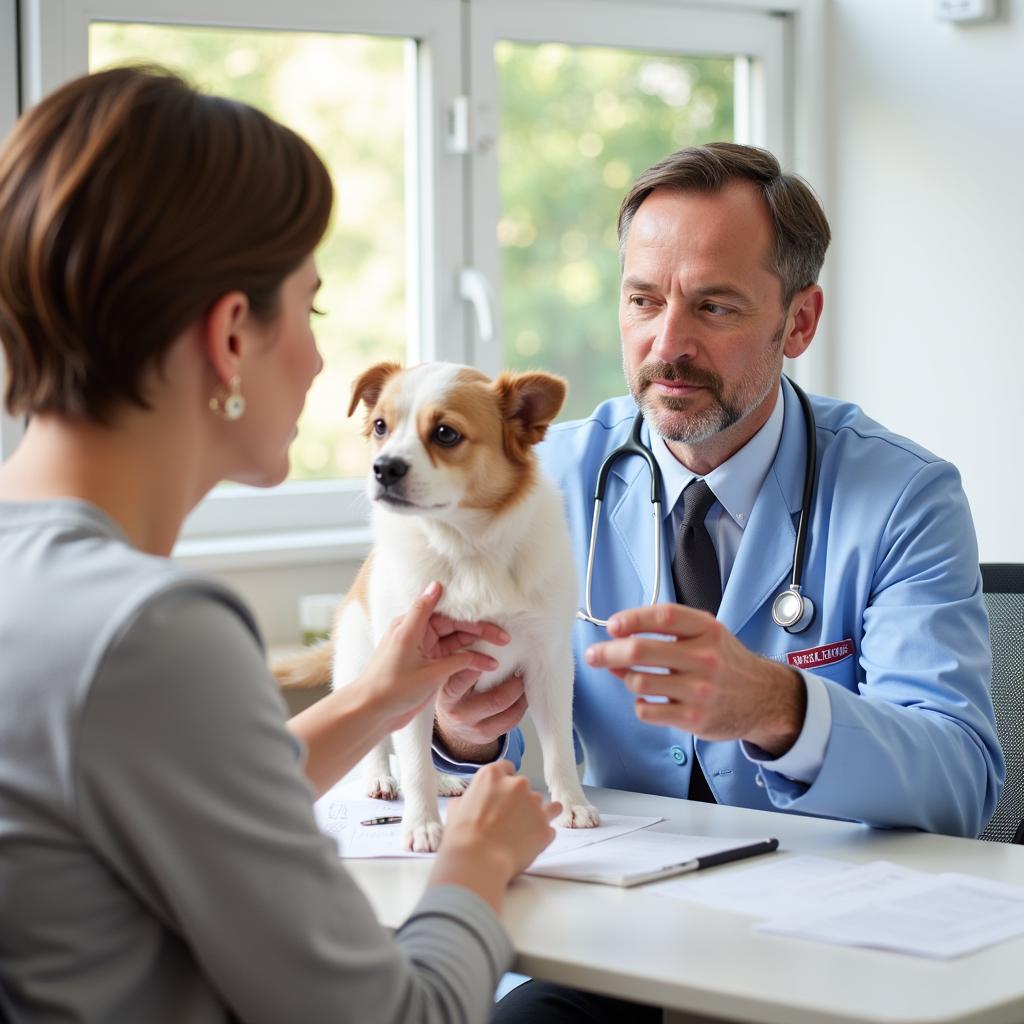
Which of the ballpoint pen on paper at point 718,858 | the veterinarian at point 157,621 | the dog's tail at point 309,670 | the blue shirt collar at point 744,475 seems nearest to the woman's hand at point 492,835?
the veterinarian at point 157,621

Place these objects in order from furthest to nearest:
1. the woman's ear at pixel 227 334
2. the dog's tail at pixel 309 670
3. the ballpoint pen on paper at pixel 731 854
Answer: the dog's tail at pixel 309 670, the ballpoint pen on paper at pixel 731 854, the woman's ear at pixel 227 334

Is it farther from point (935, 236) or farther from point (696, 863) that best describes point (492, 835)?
point (935, 236)

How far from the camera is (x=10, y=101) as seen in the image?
104 inches

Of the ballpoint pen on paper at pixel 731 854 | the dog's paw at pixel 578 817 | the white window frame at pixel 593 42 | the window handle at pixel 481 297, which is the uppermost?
the white window frame at pixel 593 42

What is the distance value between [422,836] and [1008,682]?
3.04ft

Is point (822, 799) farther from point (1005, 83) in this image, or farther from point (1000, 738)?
point (1005, 83)

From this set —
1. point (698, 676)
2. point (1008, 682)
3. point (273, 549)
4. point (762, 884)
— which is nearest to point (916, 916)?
point (762, 884)

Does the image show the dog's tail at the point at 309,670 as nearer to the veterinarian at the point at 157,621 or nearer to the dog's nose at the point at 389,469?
the dog's nose at the point at 389,469

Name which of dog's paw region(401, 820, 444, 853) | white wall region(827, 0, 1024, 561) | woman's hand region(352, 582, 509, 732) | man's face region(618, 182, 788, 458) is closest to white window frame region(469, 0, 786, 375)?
white wall region(827, 0, 1024, 561)

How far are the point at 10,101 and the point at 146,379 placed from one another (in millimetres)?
1952

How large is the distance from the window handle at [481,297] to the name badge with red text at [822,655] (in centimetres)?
157

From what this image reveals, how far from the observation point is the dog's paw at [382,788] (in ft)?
5.72

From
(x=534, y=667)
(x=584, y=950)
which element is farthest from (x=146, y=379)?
(x=534, y=667)

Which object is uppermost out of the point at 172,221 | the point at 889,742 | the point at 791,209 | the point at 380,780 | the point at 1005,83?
the point at 1005,83
